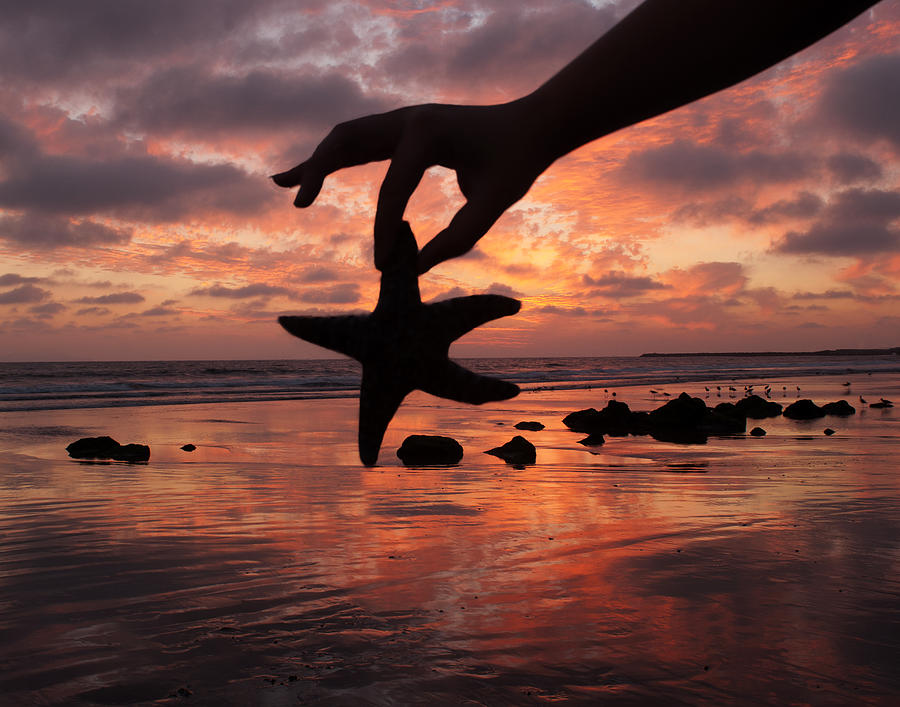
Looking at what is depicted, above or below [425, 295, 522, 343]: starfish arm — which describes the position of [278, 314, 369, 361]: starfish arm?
below

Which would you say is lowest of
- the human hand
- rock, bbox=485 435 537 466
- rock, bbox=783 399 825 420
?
rock, bbox=485 435 537 466

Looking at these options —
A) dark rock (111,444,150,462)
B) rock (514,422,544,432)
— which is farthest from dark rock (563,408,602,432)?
dark rock (111,444,150,462)

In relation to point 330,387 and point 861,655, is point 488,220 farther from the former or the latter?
point 330,387

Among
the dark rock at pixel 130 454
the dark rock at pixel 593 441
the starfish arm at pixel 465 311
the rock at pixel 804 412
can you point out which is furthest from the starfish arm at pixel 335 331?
the rock at pixel 804 412

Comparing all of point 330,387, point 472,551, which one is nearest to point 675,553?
point 472,551

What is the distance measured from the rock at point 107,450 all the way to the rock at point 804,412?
1667cm

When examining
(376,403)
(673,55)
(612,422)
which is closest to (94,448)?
(612,422)

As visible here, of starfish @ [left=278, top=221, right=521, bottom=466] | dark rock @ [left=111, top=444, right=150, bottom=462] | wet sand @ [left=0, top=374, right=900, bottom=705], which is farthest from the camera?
dark rock @ [left=111, top=444, right=150, bottom=462]

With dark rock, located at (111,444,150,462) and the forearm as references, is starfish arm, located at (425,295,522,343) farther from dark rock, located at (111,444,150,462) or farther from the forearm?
dark rock, located at (111,444,150,462)

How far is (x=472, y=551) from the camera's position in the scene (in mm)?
6246

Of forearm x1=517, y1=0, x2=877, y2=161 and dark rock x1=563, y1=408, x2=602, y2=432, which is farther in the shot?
dark rock x1=563, y1=408, x2=602, y2=432

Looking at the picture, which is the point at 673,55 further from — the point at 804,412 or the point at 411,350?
the point at 804,412

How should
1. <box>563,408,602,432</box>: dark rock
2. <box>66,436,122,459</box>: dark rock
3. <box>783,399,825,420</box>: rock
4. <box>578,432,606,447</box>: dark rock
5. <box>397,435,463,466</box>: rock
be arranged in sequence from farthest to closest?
<box>783,399,825,420</box>: rock → <box>563,408,602,432</box>: dark rock → <box>578,432,606,447</box>: dark rock → <box>66,436,122,459</box>: dark rock → <box>397,435,463,466</box>: rock

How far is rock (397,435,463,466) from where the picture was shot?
456 inches
